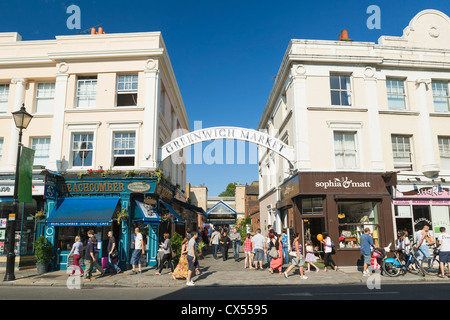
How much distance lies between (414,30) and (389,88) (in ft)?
12.4

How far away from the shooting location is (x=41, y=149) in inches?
678

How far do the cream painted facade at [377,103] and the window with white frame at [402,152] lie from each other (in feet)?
0.17

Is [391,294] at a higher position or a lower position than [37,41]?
lower

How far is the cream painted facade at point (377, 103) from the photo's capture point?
16391mm

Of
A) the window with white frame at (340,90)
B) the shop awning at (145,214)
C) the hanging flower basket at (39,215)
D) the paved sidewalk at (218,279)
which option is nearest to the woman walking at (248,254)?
the paved sidewalk at (218,279)

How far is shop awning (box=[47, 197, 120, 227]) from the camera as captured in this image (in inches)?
555

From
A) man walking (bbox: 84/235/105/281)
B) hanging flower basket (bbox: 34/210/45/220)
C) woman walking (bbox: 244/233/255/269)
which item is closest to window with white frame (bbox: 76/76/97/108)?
hanging flower basket (bbox: 34/210/45/220)

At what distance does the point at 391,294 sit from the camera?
9016 millimetres

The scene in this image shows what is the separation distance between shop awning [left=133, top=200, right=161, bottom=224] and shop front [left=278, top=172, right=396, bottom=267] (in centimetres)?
693

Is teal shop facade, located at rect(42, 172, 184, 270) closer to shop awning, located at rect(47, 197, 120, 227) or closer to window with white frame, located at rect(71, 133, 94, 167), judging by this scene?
shop awning, located at rect(47, 197, 120, 227)

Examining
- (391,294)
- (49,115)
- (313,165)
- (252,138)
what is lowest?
(391,294)
